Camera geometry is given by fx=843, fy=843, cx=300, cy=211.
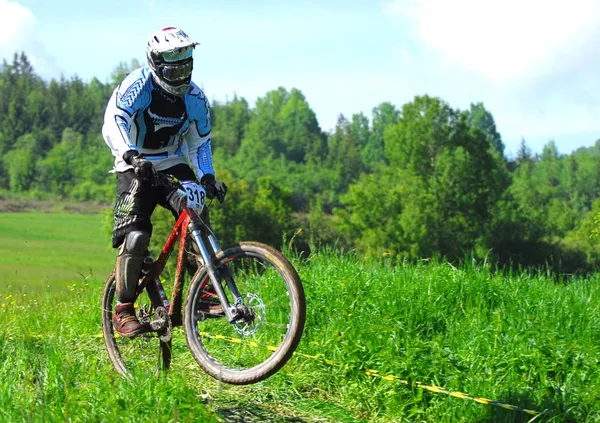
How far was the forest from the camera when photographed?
67688 mm

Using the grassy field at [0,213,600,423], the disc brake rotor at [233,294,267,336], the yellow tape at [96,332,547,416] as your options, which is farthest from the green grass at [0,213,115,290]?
the disc brake rotor at [233,294,267,336]

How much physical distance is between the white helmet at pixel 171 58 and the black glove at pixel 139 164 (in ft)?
1.76

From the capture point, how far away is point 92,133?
160 metres

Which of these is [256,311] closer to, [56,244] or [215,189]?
[215,189]

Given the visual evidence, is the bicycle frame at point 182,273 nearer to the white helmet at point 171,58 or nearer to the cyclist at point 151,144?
the cyclist at point 151,144

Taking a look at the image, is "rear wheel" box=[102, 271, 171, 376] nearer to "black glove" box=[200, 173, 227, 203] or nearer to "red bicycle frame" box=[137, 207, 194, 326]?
"red bicycle frame" box=[137, 207, 194, 326]

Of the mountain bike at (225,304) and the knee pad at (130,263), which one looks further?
the knee pad at (130,263)

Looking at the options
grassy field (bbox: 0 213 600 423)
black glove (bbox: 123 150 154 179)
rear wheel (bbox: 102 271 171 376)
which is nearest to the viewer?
grassy field (bbox: 0 213 600 423)

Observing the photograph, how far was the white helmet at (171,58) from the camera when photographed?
5453 millimetres

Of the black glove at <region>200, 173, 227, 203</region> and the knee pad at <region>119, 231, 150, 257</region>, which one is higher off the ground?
the black glove at <region>200, 173, 227, 203</region>

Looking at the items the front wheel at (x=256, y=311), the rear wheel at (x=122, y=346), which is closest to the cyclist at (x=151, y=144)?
the rear wheel at (x=122, y=346)

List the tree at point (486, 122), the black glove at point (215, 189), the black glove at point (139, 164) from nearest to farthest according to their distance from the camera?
the black glove at point (139, 164), the black glove at point (215, 189), the tree at point (486, 122)

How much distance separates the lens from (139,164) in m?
5.30

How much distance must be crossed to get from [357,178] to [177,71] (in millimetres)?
143606
